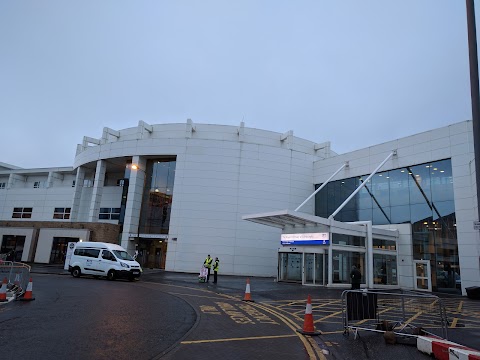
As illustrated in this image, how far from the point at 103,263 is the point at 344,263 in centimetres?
1635

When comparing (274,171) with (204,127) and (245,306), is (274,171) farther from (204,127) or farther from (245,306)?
(245,306)

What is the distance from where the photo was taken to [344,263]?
25.1m

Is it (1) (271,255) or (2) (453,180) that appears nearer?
(2) (453,180)

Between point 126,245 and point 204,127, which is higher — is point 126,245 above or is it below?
below

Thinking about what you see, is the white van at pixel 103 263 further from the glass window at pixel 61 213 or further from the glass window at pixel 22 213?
the glass window at pixel 22 213

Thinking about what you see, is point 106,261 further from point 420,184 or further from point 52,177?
point 52,177

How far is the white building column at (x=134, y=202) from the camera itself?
117ft

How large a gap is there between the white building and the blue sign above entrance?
0.23 metres

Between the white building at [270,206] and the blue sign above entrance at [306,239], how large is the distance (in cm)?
23

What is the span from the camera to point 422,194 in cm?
2623

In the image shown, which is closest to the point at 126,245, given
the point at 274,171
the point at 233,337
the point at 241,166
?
the point at 241,166

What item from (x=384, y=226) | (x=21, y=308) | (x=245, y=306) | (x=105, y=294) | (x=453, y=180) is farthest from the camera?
(x=384, y=226)

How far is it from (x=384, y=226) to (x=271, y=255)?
11.2 m

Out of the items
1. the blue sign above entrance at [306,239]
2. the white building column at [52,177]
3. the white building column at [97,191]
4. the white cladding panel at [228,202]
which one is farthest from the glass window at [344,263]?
the white building column at [52,177]
